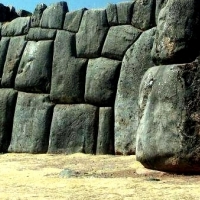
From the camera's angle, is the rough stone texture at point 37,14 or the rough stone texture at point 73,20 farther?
the rough stone texture at point 37,14

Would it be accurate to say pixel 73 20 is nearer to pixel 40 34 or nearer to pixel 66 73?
pixel 40 34

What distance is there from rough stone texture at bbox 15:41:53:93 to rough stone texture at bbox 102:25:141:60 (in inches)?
50.0

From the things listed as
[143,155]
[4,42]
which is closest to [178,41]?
[143,155]

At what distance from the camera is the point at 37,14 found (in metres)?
10.9

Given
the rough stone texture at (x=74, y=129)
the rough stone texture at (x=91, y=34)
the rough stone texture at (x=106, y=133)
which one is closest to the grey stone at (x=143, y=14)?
the rough stone texture at (x=91, y=34)

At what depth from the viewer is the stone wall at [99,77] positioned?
6848 millimetres

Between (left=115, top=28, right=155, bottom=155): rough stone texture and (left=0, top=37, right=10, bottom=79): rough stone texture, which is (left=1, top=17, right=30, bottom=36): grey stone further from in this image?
(left=115, top=28, right=155, bottom=155): rough stone texture

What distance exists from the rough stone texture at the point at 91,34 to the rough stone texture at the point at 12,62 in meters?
1.55

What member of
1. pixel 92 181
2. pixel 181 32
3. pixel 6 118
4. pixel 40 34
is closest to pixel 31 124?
pixel 6 118

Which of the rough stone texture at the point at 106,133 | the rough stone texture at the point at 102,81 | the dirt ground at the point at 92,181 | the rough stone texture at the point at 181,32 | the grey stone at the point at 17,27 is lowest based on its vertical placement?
the dirt ground at the point at 92,181

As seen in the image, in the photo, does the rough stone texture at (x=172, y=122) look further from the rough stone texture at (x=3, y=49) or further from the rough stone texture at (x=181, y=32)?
the rough stone texture at (x=3, y=49)

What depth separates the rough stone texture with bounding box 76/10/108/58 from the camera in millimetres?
9688

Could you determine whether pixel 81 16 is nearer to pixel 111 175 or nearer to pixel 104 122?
pixel 104 122

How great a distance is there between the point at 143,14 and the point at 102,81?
1.34 metres
